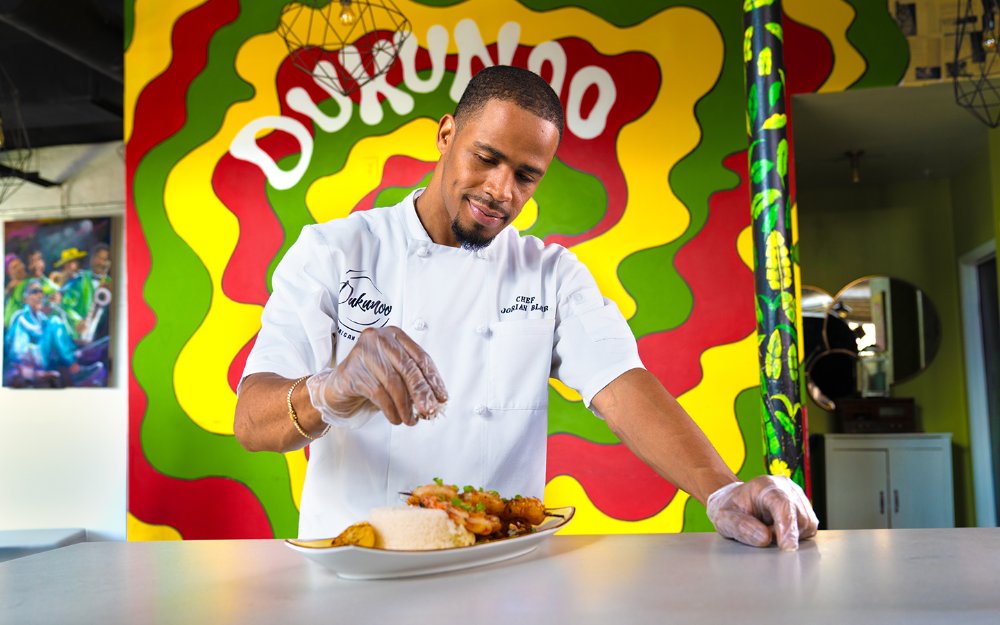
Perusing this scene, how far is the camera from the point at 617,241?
3.52 meters

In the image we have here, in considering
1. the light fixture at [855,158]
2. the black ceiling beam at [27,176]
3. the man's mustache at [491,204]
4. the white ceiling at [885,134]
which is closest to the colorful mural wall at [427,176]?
the white ceiling at [885,134]

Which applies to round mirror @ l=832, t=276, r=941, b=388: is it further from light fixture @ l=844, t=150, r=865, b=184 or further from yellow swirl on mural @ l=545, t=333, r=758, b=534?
yellow swirl on mural @ l=545, t=333, r=758, b=534

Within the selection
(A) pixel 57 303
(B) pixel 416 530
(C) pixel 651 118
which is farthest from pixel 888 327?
(A) pixel 57 303

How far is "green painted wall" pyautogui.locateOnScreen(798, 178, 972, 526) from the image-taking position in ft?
18.9

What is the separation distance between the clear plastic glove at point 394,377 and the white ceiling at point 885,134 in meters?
2.98

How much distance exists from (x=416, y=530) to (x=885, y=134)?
164 inches

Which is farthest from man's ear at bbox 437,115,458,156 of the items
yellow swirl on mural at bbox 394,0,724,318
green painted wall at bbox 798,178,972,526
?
green painted wall at bbox 798,178,972,526

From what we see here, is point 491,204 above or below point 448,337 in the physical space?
above

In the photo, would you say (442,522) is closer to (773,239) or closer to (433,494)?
(433,494)

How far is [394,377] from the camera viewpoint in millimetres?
1132

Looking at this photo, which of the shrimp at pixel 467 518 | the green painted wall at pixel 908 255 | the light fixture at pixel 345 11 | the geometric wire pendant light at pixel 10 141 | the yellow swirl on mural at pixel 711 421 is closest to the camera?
the shrimp at pixel 467 518

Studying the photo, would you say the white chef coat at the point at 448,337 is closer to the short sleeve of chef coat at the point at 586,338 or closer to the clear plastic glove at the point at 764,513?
the short sleeve of chef coat at the point at 586,338

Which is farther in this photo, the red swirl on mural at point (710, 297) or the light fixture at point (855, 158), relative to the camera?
the light fixture at point (855, 158)

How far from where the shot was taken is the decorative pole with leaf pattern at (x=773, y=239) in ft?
5.72
